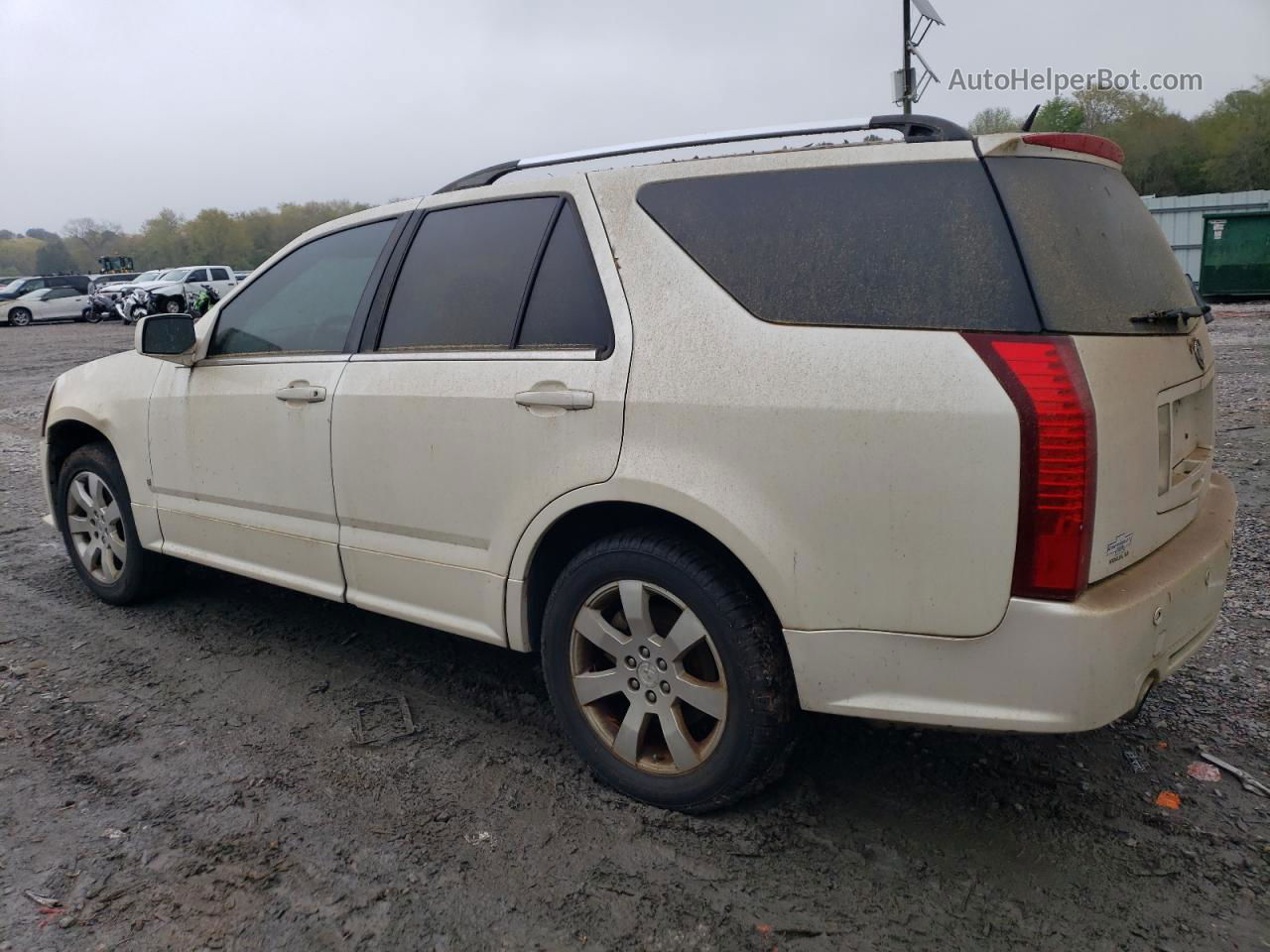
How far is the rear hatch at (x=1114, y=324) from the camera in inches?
91.8

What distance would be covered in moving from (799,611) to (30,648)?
11.4 ft

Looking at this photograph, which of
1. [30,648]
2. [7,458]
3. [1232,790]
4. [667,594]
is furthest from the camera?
[7,458]

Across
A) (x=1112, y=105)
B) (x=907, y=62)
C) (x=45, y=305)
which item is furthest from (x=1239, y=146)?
(x=45, y=305)

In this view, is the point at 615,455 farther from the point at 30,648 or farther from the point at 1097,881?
the point at 30,648

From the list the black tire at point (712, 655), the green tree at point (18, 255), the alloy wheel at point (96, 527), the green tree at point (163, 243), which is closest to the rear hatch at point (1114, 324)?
the black tire at point (712, 655)

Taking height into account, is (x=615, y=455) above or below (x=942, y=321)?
below

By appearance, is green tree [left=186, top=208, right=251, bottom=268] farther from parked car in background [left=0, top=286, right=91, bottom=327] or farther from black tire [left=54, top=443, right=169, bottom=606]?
black tire [left=54, top=443, right=169, bottom=606]

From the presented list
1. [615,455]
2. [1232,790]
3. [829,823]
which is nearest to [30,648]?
[615,455]

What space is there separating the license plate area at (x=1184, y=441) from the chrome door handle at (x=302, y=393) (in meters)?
2.65

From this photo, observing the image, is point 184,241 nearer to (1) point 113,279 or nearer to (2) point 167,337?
(1) point 113,279

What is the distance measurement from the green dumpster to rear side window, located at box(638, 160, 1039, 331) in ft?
72.3

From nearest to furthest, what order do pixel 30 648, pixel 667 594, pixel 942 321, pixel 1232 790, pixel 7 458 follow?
pixel 942 321, pixel 667 594, pixel 1232 790, pixel 30 648, pixel 7 458

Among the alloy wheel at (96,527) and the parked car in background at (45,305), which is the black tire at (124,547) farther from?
the parked car in background at (45,305)

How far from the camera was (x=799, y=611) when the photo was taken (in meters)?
2.54
